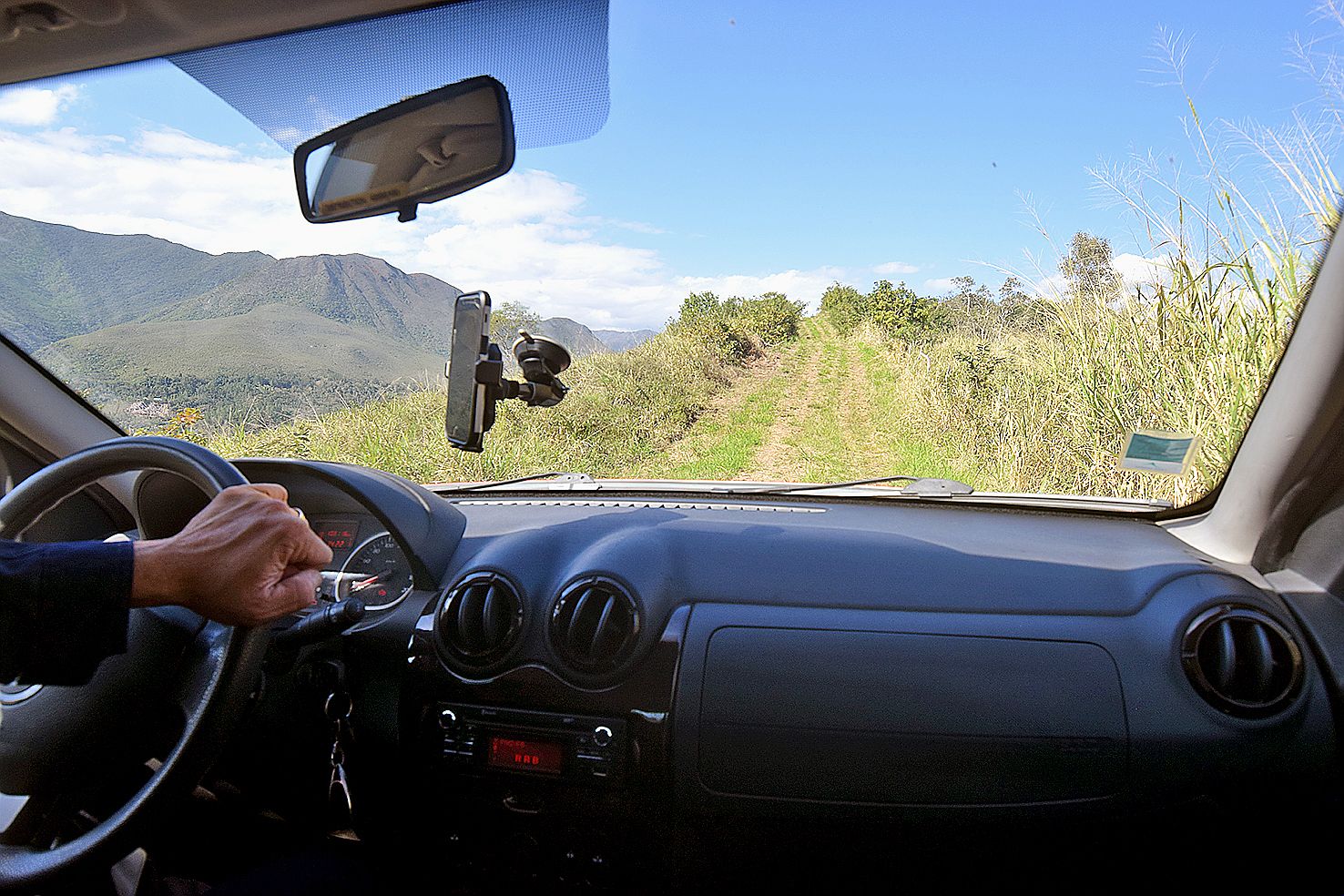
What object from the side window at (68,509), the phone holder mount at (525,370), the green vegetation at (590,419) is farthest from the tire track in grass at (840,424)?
the side window at (68,509)

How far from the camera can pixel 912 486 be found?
2.79 meters

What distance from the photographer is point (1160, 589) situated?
2.23m

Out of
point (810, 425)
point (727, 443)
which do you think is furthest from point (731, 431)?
point (810, 425)

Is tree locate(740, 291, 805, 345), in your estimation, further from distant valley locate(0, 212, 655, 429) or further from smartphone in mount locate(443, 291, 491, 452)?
smartphone in mount locate(443, 291, 491, 452)

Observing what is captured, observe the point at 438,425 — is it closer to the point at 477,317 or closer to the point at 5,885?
the point at 477,317

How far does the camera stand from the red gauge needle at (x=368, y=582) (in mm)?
2588

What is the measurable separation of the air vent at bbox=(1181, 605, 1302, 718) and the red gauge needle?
210 centimetres

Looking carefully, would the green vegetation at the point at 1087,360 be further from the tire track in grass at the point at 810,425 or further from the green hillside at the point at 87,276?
the green hillside at the point at 87,276

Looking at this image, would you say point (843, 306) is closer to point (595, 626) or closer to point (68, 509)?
point (595, 626)

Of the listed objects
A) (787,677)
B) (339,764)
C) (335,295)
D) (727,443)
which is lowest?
(339,764)

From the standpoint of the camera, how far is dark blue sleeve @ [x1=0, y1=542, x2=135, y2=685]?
1.61 m

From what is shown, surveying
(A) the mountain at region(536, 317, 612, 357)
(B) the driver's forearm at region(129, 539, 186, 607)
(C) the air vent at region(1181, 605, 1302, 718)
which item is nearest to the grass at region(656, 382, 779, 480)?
(A) the mountain at region(536, 317, 612, 357)

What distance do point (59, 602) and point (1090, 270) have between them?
111 inches

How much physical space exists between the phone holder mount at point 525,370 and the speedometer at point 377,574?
1.46ft
